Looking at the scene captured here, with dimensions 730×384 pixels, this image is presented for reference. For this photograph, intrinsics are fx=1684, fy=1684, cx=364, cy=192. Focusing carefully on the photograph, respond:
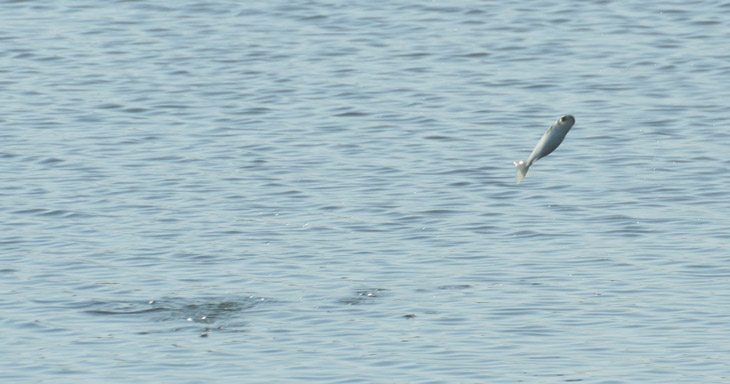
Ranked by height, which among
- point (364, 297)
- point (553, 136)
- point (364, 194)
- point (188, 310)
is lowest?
point (364, 194)

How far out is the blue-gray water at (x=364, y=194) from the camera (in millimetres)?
15336

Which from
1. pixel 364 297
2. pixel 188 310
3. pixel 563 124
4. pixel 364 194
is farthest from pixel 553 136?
pixel 364 194

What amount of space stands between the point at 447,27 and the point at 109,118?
8881 mm

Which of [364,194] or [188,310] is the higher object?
[188,310]

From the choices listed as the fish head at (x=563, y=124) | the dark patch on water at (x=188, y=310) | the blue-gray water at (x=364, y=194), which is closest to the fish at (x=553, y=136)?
the fish head at (x=563, y=124)

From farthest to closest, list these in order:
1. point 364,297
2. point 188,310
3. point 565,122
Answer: point 364,297 → point 188,310 → point 565,122

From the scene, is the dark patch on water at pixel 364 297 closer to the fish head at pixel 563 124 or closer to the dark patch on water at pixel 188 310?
the dark patch on water at pixel 188 310

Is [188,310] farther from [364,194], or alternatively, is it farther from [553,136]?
[364,194]

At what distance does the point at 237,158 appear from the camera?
23250mm

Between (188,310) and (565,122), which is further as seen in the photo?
(188,310)

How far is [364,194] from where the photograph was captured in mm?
21172

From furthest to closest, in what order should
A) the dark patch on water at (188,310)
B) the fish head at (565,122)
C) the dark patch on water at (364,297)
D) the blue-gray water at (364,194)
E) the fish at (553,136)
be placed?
the dark patch on water at (364,297)
the dark patch on water at (188,310)
the blue-gray water at (364,194)
the fish at (553,136)
the fish head at (565,122)

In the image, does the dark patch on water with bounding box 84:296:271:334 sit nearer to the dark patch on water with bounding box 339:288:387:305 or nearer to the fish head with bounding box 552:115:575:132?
the dark patch on water with bounding box 339:288:387:305

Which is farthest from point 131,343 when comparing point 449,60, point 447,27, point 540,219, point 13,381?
point 447,27
